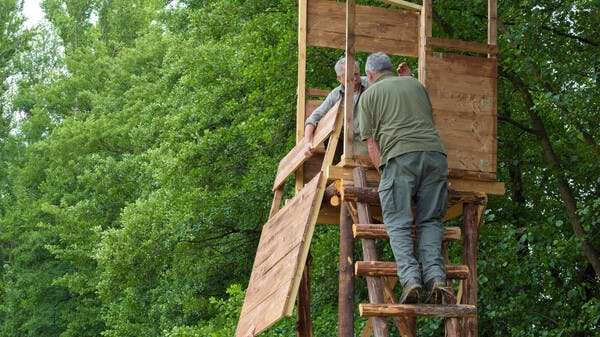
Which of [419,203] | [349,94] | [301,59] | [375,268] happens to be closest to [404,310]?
[375,268]

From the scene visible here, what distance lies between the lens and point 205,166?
67.2 feet

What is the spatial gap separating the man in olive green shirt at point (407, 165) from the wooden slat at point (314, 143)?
95cm

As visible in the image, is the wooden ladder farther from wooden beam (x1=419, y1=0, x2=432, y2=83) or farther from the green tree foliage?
the green tree foliage

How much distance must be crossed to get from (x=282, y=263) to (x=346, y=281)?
0.69 metres

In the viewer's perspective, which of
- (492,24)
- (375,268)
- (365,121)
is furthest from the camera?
(492,24)

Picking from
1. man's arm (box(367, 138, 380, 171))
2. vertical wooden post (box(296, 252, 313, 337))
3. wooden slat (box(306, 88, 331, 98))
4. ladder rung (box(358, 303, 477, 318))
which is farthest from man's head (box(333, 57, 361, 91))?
vertical wooden post (box(296, 252, 313, 337))

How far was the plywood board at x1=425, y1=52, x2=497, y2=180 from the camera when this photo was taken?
7.92m

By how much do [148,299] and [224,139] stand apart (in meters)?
6.22

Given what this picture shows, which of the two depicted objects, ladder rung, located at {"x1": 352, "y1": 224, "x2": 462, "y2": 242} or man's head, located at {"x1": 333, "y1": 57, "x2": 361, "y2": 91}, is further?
man's head, located at {"x1": 333, "y1": 57, "x2": 361, "y2": 91}

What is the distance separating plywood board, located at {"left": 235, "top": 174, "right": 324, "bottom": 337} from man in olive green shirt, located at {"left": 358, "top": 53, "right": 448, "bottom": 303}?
930 mm

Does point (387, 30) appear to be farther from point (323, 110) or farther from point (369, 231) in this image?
point (369, 231)

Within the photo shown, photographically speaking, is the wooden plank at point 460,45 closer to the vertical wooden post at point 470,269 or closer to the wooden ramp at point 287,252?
the wooden ramp at point 287,252

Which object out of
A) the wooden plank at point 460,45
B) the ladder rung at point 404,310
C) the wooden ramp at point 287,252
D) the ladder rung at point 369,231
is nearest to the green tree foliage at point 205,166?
the wooden plank at point 460,45

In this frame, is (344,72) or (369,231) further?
(344,72)
